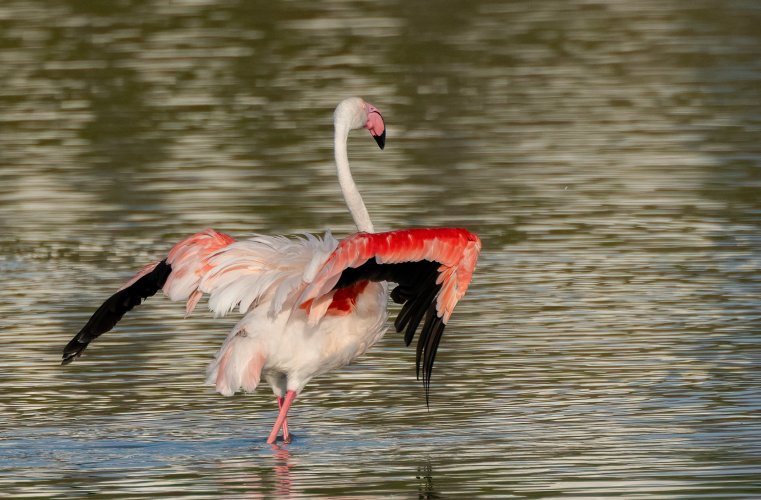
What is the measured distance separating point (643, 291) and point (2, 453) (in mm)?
5177

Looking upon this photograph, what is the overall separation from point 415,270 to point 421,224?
6.34 meters

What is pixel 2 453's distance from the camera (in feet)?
30.2

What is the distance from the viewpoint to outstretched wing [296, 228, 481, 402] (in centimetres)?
873

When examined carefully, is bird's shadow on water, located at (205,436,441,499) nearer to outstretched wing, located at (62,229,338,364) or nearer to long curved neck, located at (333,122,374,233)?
outstretched wing, located at (62,229,338,364)

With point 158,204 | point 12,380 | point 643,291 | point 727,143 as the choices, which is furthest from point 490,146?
point 12,380

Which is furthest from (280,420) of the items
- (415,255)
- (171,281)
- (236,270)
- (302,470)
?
(415,255)

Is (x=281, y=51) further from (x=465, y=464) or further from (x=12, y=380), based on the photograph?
(x=465, y=464)

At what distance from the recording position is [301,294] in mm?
9070

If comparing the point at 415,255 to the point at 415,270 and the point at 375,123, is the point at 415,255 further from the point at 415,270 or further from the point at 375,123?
the point at 375,123

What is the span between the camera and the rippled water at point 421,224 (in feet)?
29.5

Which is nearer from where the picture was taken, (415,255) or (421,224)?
(415,255)

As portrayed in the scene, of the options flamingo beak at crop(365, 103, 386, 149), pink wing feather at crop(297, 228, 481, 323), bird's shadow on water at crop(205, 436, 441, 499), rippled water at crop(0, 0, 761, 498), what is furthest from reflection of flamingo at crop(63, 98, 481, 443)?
flamingo beak at crop(365, 103, 386, 149)

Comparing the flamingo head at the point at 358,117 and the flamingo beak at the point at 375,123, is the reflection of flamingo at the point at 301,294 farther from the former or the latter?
the flamingo beak at the point at 375,123

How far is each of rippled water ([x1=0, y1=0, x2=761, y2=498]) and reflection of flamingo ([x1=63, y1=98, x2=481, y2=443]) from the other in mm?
361
